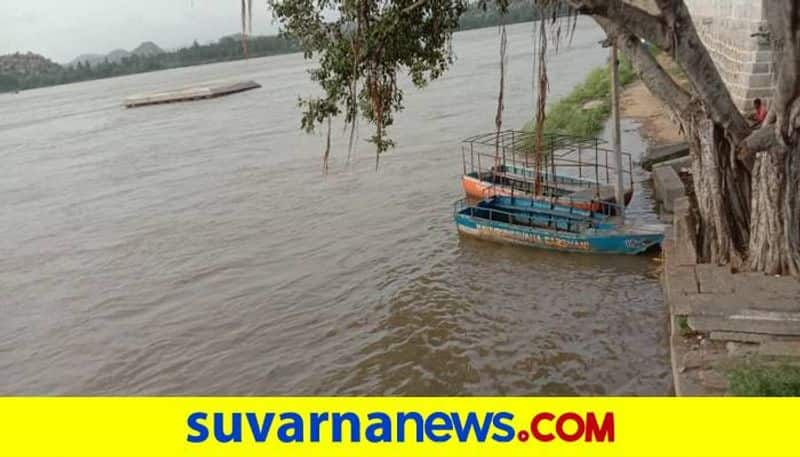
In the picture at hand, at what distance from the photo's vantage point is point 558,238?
14555 millimetres

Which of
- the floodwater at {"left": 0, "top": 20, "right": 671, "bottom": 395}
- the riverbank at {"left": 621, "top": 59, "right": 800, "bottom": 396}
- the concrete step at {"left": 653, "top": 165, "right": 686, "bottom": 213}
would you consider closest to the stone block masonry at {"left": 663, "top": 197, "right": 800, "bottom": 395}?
the riverbank at {"left": 621, "top": 59, "right": 800, "bottom": 396}

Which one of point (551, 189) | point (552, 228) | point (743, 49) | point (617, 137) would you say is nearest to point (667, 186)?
point (617, 137)

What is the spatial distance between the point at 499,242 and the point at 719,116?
7.35m

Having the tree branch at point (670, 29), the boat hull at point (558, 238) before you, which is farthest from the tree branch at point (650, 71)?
the boat hull at point (558, 238)

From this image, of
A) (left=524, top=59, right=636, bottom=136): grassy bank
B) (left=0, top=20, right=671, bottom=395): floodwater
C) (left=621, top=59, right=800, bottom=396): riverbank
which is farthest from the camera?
(left=524, top=59, right=636, bottom=136): grassy bank

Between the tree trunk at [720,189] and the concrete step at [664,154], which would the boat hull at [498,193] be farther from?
the tree trunk at [720,189]

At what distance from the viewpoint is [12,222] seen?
24562mm

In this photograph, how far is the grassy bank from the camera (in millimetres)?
26688

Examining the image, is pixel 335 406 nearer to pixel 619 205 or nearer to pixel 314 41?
pixel 314 41

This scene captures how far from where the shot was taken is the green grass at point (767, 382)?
6.64m

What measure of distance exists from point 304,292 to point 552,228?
552 centimetres

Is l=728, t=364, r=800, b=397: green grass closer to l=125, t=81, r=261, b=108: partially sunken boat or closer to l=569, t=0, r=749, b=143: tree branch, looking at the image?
l=569, t=0, r=749, b=143: tree branch

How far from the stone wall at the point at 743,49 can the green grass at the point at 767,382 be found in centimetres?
605

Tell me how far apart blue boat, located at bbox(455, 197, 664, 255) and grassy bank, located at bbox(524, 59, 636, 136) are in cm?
856
